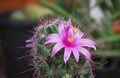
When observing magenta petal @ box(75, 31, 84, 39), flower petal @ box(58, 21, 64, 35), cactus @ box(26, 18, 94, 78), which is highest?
flower petal @ box(58, 21, 64, 35)

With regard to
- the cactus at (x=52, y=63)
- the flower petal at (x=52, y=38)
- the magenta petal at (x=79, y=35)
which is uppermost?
the magenta petal at (x=79, y=35)

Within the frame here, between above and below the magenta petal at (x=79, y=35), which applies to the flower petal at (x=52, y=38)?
below

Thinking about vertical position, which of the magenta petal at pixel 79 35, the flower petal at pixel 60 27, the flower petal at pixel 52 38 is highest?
the flower petal at pixel 60 27

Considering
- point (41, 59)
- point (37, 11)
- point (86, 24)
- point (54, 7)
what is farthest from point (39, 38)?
point (37, 11)

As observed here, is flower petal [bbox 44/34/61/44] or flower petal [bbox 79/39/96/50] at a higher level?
flower petal [bbox 44/34/61/44]
